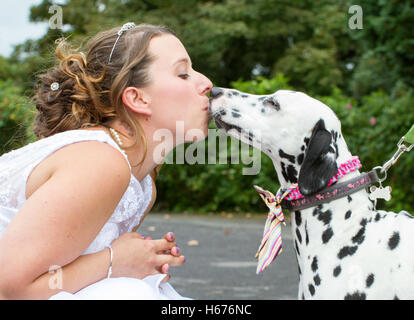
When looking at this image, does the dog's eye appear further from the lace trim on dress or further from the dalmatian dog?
the lace trim on dress

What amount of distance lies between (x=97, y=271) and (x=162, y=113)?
0.86 metres

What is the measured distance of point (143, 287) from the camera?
92.2 inches

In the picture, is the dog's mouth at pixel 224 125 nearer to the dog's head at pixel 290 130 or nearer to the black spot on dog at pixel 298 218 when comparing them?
the dog's head at pixel 290 130

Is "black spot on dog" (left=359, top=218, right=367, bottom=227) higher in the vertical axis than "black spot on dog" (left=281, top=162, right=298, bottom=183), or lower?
lower

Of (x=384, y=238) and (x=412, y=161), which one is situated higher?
(x=384, y=238)

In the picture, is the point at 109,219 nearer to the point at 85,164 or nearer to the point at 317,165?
the point at 85,164

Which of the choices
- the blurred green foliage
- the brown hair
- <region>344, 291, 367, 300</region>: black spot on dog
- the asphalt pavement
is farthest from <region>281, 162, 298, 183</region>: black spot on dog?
the asphalt pavement

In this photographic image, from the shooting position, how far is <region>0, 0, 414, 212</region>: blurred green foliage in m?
9.28

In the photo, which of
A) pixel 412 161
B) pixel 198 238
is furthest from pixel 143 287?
pixel 412 161

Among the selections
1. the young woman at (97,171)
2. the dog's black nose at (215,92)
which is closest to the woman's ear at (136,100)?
the young woman at (97,171)

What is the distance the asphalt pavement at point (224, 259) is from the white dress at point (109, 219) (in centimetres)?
289

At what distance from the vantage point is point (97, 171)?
2.23m

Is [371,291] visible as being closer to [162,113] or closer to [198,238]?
[162,113]

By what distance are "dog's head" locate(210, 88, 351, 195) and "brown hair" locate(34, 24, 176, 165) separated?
494mm
